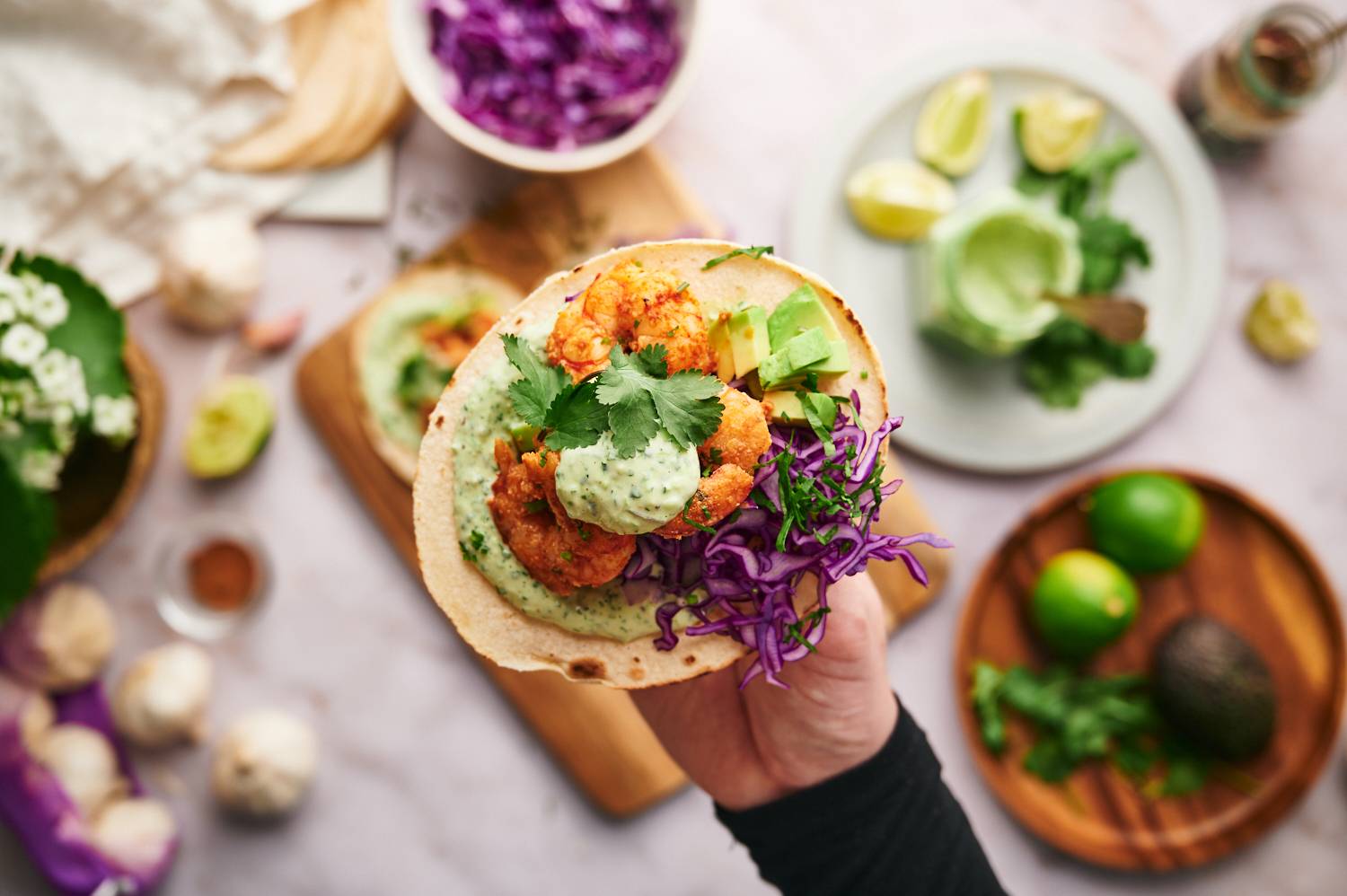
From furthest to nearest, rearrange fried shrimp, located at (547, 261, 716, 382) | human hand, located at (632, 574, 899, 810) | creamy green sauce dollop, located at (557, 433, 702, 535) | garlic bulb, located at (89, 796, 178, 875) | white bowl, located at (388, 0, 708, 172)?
garlic bulb, located at (89, 796, 178, 875), white bowl, located at (388, 0, 708, 172), human hand, located at (632, 574, 899, 810), fried shrimp, located at (547, 261, 716, 382), creamy green sauce dollop, located at (557, 433, 702, 535)

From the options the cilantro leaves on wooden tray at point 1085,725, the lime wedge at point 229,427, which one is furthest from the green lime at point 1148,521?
the lime wedge at point 229,427

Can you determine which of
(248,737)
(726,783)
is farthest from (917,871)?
(248,737)

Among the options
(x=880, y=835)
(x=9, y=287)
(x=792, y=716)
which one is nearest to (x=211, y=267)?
(x=9, y=287)

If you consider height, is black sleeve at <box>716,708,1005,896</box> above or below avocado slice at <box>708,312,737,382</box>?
below

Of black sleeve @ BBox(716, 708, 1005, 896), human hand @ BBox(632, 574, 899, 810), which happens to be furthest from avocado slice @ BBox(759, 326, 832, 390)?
black sleeve @ BBox(716, 708, 1005, 896)

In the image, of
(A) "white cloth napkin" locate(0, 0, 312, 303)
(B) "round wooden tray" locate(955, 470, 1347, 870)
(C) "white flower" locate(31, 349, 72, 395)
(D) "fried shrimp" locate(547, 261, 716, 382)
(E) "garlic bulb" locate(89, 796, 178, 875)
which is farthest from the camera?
(B) "round wooden tray" locate(955, 470, 1347, 870)

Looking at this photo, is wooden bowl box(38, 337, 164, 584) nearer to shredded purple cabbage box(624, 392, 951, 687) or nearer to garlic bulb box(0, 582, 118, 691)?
garlic bulb box(0, 582, 118, 691)
